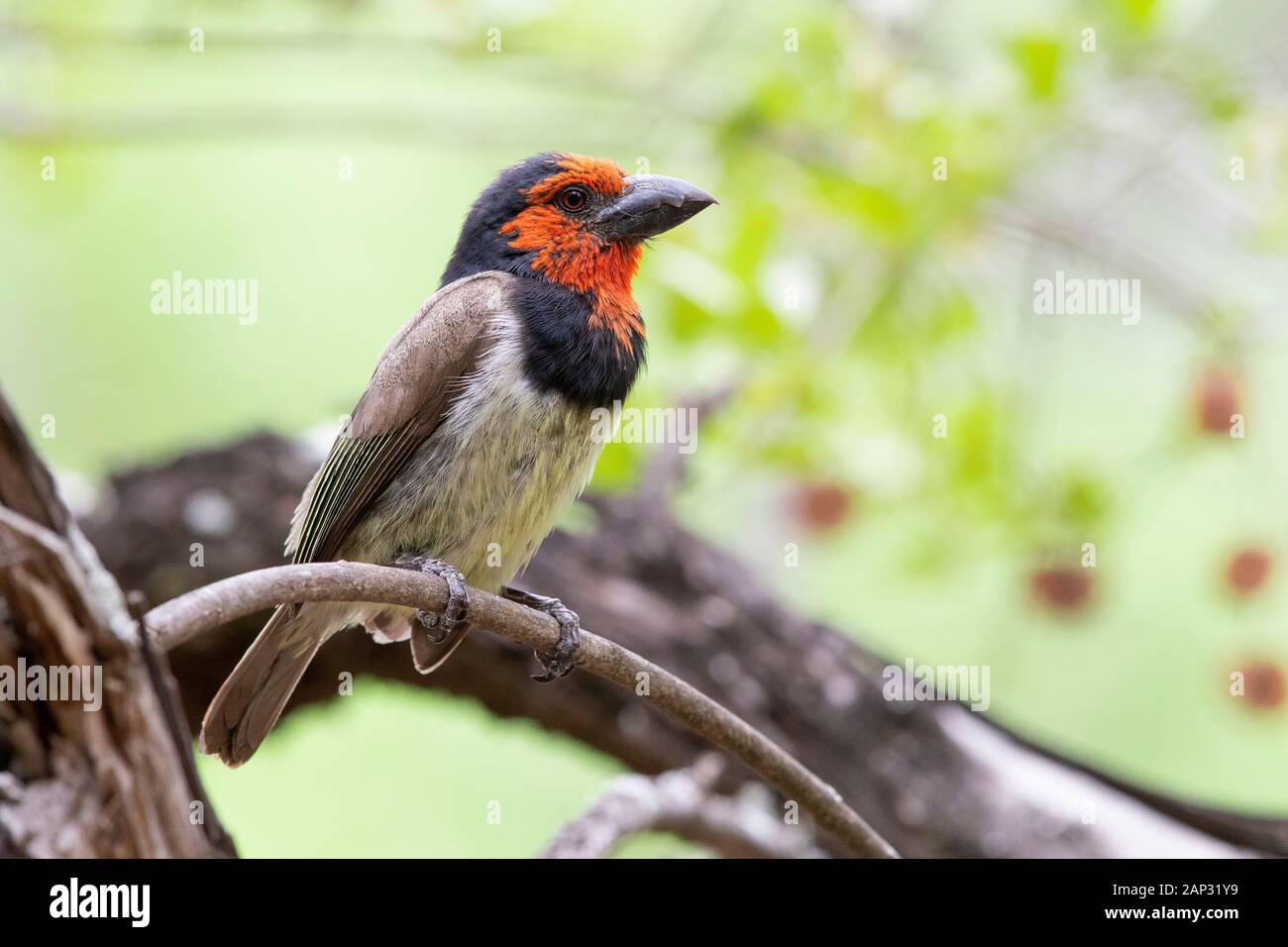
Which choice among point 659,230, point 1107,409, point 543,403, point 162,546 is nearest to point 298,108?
point 162,546

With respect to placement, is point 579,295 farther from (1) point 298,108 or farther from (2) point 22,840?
(1) point 298,108

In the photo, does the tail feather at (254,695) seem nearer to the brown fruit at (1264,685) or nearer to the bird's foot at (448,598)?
the bird's foot at (448,598)

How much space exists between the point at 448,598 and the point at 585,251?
90cm

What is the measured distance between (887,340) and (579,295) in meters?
1.56

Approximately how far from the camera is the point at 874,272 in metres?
4.18

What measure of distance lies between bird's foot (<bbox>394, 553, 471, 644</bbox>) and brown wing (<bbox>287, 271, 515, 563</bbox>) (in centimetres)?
16

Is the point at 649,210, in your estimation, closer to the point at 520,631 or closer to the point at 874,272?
the point at 520,631

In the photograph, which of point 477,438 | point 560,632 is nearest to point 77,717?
point 560,632

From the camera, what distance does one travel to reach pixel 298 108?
4.18 m

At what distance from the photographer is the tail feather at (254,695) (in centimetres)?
264
